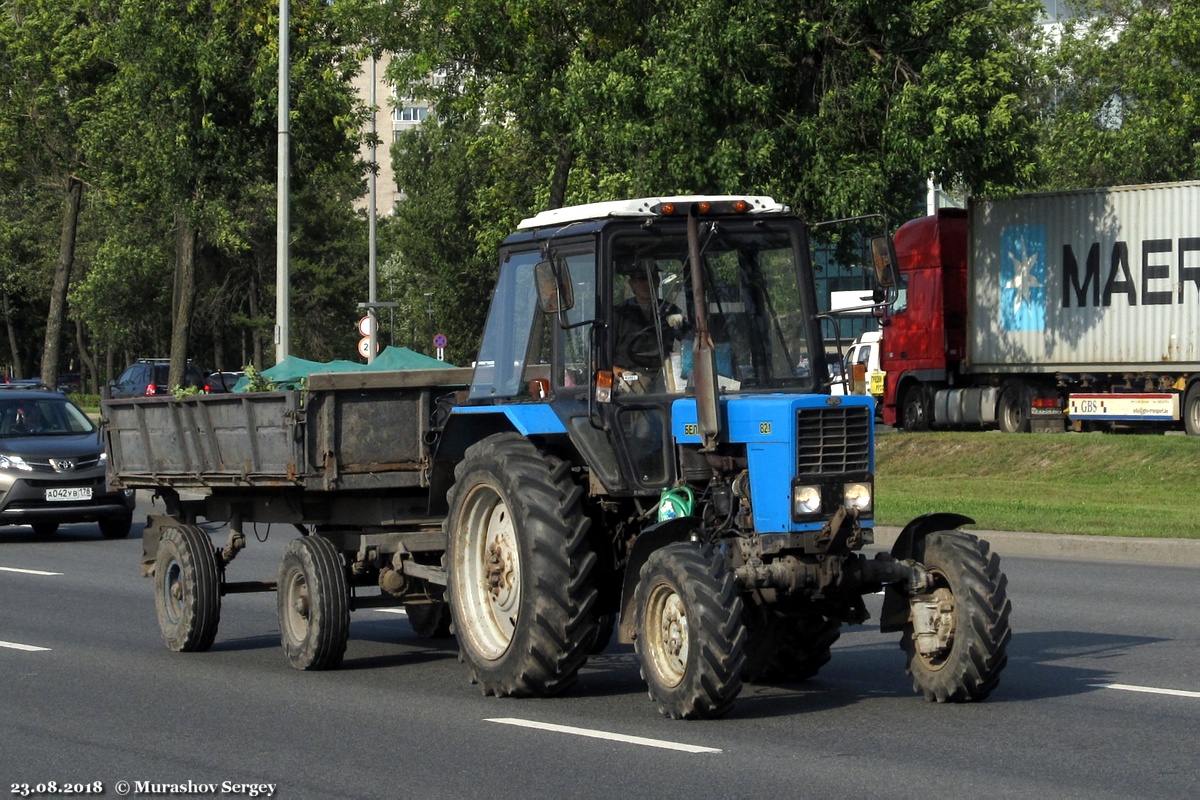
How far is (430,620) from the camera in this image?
12281 millimetres

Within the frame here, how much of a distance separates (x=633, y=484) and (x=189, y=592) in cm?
406

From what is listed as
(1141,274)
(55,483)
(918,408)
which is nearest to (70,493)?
(55,483)

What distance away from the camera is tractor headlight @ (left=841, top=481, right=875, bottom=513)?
342 inches

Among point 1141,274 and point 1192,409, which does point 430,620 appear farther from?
point 1141,274

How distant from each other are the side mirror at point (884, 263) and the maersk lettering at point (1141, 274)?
77.2 ft

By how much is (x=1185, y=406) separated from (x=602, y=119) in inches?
453

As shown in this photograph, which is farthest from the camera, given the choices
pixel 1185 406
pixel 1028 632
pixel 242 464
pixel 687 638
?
pixel 1185 406

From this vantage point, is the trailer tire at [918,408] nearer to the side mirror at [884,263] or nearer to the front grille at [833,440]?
the side mirror at [884,263]

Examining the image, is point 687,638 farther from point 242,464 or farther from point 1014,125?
point 1014,125

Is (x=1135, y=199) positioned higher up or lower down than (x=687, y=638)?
higher up

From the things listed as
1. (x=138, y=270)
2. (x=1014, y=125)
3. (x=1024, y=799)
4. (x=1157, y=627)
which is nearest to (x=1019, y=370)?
(x=1014, y=125)

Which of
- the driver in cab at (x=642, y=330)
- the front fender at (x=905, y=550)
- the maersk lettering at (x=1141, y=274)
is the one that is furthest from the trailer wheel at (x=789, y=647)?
the maersk lettering at (x=1141, y=274)

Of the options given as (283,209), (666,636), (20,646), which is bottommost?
(20,646)

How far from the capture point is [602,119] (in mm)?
29297
